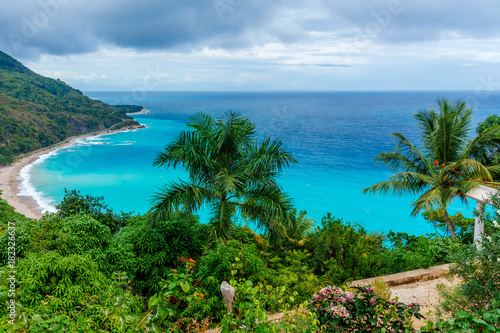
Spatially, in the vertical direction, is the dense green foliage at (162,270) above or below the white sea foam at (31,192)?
above

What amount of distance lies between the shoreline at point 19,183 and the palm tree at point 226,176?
2155 centimetres

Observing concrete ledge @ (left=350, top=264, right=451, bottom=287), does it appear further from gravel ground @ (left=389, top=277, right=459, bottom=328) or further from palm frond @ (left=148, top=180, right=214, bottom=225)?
palm frond @ (left=148, top=180, right=214, bottom=225)

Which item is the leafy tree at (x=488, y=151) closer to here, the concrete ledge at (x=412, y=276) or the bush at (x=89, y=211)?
the concrete ledge at (x=412, y=276)

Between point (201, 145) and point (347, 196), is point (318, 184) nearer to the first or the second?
point (347, 196)

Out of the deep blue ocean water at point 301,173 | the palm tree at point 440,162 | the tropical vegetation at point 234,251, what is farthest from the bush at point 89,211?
the palm tree at point 440,162

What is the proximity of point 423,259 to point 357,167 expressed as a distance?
1311 inches

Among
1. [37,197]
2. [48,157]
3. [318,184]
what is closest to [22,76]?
[48,157]

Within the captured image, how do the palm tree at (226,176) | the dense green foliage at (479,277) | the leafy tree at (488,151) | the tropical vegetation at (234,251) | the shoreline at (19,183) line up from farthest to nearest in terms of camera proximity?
the shoreline at (19,183) < the leafy tree at (488,151) < the palm tree at (226,176) < the tropical vegetation at (234,251) < the dense green foliage at (479,277)

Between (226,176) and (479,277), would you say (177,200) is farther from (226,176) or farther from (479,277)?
(479,277)

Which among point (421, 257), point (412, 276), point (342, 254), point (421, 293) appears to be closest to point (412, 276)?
point (412, 276)

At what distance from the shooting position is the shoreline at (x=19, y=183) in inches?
A: 1014

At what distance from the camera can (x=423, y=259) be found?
24.4ft

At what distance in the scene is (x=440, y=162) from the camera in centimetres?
1052

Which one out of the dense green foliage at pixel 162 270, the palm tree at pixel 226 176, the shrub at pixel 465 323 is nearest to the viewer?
the shrub at pixel 465 323
